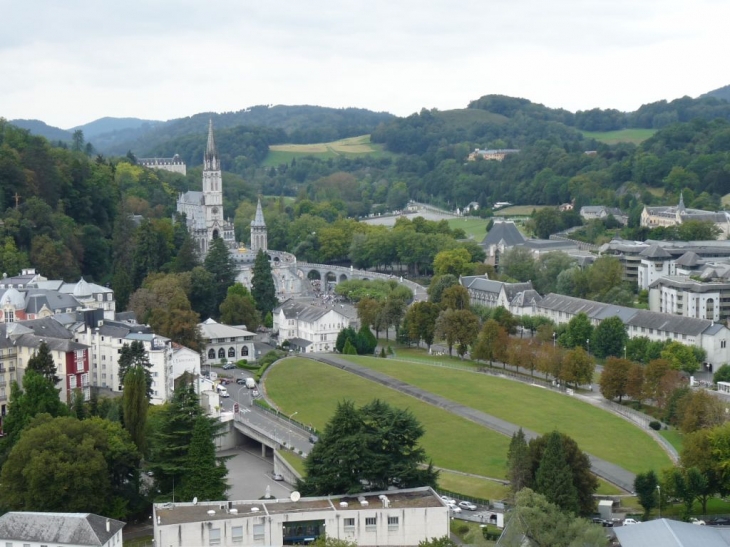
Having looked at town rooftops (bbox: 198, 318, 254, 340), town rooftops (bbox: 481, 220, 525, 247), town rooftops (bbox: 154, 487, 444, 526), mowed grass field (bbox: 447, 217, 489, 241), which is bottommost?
town rooftops (bbox: 154, 487, 444, 526)

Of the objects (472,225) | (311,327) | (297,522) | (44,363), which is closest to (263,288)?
(311,327)

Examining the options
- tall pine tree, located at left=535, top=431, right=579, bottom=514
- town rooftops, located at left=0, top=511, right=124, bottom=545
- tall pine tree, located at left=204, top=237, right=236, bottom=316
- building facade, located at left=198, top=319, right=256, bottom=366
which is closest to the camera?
town rooftops, located at left=0, top=511, right=124, bottom=545

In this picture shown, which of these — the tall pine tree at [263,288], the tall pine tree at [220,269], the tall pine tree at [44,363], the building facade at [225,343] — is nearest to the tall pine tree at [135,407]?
the tall pine tree at [44,363]

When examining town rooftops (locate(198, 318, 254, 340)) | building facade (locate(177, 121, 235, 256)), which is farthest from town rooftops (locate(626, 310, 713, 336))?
building facade (locate(177, 121, 235, 256))

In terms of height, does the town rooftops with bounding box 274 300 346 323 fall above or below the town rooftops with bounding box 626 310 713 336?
below

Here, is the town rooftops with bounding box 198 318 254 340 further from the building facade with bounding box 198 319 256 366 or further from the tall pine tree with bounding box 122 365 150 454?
the tall pine tree with bounding box 122 365 150 454

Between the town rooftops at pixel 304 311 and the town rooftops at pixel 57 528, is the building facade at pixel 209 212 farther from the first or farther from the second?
the town rooftops at pixel 57 528

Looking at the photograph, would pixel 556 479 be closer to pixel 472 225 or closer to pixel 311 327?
pixel 311 327
